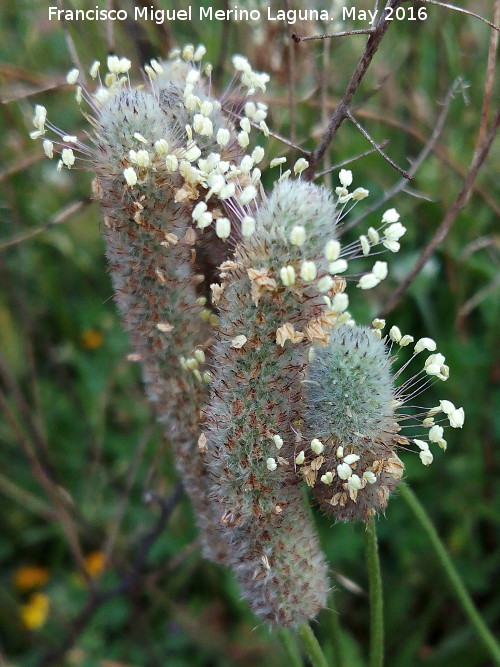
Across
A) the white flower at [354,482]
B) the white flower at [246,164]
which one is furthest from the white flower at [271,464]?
the white flower at [246,164]

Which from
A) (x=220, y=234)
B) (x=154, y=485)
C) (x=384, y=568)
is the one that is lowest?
(x=384, y=568)

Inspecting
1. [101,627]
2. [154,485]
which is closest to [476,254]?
[154,485]

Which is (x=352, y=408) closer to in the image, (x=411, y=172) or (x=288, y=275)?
(x=288, y=275)

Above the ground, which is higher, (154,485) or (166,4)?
(166,4)

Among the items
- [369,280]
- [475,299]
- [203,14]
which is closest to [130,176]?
[369,280]

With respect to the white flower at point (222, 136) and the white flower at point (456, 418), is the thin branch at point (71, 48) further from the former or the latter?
the white flower at point (456, 418)

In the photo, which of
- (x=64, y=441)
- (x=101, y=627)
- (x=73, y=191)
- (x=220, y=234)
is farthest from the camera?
(x=73, y=191)

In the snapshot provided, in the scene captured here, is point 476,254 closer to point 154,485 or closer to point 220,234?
point 154,485
